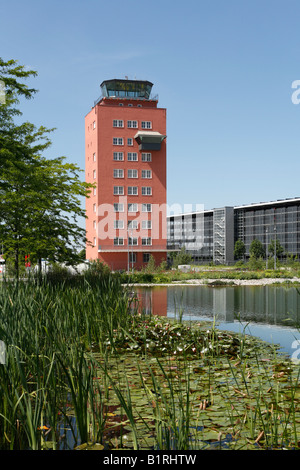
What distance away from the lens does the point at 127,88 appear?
52.9m

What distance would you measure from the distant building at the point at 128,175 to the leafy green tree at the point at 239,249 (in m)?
31.8

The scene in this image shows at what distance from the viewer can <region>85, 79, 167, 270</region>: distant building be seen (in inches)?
2005

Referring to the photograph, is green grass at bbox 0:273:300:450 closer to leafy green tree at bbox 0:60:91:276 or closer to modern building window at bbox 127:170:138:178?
leafy green tree at bbox 0:60:91:276

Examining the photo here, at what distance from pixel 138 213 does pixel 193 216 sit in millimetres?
49043

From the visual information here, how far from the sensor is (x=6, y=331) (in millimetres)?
3971

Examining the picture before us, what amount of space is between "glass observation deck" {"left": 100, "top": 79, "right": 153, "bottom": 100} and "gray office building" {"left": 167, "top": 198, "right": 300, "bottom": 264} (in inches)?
832

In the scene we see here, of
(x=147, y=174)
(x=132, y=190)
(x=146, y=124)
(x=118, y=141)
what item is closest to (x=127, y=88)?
(x=146, y=124)

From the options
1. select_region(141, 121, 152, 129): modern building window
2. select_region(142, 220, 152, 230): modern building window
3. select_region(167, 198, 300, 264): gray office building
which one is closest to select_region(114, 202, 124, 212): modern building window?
select_region(142, 220, 152, 230): modern building window

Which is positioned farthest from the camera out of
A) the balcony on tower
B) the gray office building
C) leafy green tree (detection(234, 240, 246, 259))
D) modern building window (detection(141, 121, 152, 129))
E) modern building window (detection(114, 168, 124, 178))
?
leafy green tree (detection(234, 240, 246, 259))

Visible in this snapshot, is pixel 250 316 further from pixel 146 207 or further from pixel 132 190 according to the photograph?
pixel 132 190

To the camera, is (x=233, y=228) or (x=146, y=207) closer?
(x=146, y=207)

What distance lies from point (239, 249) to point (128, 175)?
115 ft
